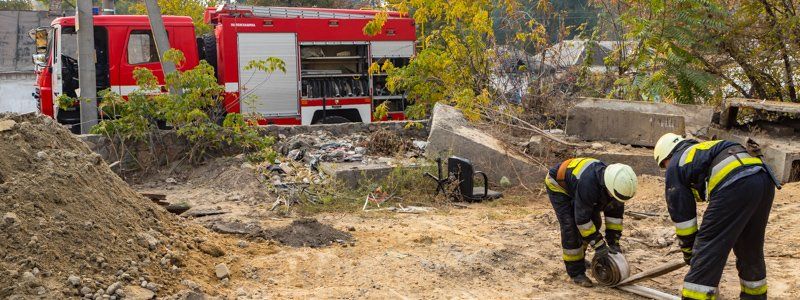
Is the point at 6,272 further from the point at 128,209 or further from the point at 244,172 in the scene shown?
the point at 244,172

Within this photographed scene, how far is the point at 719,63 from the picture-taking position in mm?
12711

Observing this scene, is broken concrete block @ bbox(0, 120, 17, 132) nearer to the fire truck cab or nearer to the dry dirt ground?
the dry dirt ground

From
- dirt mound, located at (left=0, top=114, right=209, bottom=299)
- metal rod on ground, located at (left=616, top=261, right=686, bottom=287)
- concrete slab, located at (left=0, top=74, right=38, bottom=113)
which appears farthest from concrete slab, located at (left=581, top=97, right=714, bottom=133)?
concrete slab, located at (left=0, top=74, right=38, bottom=113)

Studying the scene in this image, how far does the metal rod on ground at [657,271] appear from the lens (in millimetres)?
6008

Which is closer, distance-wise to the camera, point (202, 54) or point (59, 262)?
point (59, 262)

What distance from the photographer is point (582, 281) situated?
6457 millimetres

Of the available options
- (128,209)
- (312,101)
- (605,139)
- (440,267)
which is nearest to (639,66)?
(605,139)

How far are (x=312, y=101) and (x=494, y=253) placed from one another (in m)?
9.23

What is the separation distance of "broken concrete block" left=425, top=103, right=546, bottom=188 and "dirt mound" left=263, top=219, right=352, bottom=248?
335 cm

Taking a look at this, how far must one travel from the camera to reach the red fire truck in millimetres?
14102

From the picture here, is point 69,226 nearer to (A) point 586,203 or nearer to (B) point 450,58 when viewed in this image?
(A) point 586,203

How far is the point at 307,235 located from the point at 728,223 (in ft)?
13.4

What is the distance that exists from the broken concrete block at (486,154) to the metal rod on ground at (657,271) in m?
4.82

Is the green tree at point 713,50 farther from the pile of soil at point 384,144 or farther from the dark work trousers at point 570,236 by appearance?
the dark work trousers at point 570,236
